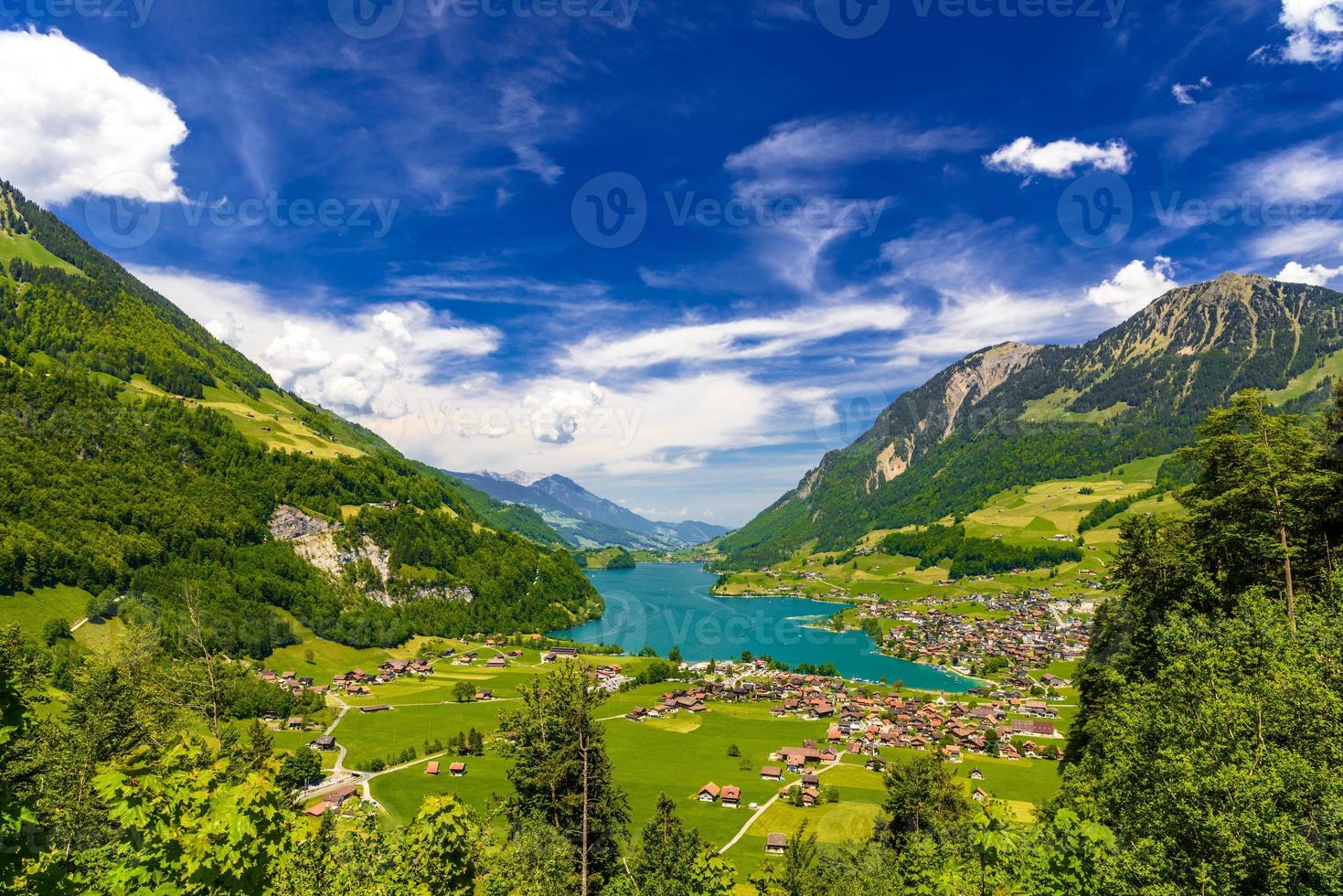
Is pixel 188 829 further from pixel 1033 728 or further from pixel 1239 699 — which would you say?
pixel 1033 728

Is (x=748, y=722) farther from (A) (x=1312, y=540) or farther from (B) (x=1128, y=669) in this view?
(A) (x=1312, y=540)

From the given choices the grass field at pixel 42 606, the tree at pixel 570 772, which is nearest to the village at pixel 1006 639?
the tree at pixel 570 772

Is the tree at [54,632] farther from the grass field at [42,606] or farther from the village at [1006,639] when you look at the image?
the village at [1006,639]

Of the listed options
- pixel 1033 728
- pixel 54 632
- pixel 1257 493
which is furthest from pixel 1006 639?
pixel 54 632

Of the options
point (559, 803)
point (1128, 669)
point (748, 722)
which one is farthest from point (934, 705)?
point (559, 803)

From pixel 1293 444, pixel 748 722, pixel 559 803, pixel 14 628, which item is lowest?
pixel 748 722

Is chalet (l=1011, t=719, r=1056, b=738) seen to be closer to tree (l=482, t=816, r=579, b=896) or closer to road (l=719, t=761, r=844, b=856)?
road (l=719, t=761, r=844, b=856)
